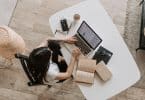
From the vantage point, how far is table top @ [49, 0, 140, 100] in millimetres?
2297

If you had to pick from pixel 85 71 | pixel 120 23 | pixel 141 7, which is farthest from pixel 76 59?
pixel 141 7

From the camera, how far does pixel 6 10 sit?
3359 mm

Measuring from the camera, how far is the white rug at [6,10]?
3297 mm

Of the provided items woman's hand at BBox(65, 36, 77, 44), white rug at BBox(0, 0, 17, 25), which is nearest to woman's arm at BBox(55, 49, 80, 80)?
woman's hand at BBox(65, 36, 77, 44)

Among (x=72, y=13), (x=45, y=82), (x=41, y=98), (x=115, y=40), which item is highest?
(x=72, y=13)

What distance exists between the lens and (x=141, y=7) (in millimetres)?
3523

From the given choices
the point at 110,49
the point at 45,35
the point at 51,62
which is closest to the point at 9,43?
the point at 51,62

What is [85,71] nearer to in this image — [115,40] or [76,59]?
[76,59]

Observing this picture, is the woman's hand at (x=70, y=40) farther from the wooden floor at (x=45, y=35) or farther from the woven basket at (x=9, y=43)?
the wooden floor at (x=45, y=35)

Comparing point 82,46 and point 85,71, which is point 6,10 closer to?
point 82,46

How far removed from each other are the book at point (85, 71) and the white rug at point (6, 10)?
4.45 ft

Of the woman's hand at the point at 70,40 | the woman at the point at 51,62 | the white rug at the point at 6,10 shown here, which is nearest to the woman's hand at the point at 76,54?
the woman at the point at 51,62

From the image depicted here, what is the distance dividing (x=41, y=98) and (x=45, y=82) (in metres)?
0.61

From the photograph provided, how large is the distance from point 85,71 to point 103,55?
0.22 metres
